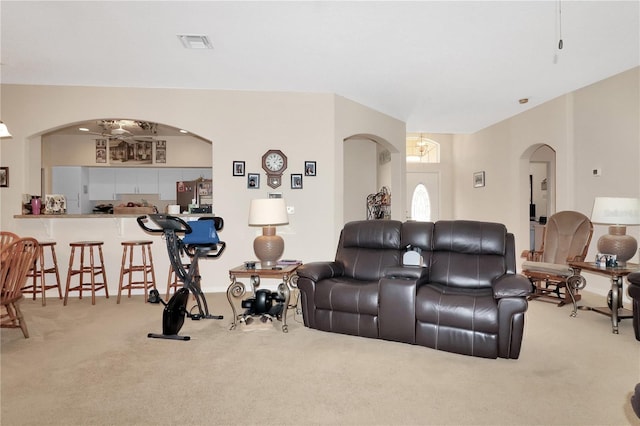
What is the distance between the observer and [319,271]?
363cm

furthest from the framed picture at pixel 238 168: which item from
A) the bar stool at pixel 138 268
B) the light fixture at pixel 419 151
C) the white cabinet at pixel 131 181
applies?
the light fixture at pixel 419 151

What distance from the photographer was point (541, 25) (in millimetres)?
3545

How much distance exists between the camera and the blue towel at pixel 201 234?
12.3 ft

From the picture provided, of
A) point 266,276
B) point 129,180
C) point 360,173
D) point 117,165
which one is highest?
point 117,165

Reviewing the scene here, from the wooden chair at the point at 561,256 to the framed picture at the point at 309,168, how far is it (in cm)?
288

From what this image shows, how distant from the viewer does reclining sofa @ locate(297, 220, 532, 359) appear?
2852mm

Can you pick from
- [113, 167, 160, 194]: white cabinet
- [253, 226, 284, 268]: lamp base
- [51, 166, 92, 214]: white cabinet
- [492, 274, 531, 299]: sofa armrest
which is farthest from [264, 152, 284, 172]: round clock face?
[51, 166, 92, 214]: white cabinet

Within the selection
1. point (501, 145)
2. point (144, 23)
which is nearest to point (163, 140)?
point (144, 23)

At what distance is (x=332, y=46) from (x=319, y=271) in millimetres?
2288

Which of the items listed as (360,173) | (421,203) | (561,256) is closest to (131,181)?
(360,173)

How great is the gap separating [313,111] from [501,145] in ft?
13.1

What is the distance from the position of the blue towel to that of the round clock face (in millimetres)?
1679

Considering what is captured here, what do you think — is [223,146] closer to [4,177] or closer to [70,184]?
[4,177]

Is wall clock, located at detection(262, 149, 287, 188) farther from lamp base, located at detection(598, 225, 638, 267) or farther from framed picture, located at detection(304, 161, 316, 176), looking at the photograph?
lamp base, located at detection(598, 225, 638, 267)
